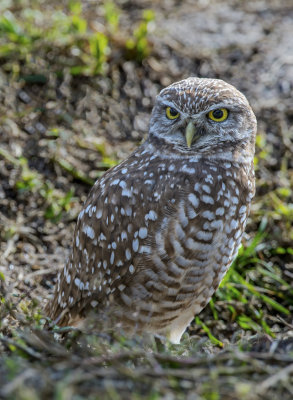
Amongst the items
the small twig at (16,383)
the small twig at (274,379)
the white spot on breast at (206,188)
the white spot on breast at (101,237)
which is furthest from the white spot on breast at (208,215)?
the small twig at (16,383)

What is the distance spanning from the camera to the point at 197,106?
141 inches

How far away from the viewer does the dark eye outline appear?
3652 mm

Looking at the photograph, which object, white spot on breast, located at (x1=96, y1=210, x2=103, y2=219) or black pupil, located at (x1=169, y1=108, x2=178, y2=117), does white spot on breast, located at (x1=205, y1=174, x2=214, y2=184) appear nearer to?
black pupil, located at (x1=169, y1=108, x2=178, y2=117)

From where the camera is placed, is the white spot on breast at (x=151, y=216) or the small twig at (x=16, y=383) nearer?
the small twig at (x=16, y=383)

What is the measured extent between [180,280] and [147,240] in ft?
0.97

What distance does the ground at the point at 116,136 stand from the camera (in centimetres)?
309

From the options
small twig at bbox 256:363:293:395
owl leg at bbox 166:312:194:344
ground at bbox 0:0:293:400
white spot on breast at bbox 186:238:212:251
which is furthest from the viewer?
owl leg at bbox 166:312:194:344

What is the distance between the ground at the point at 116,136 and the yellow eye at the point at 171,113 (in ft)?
4.26

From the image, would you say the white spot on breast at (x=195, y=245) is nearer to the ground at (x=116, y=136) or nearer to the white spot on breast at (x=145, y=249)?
the white spot on breast at (x=145, y=249)

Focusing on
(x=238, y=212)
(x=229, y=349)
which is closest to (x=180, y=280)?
(x=238, y=212)

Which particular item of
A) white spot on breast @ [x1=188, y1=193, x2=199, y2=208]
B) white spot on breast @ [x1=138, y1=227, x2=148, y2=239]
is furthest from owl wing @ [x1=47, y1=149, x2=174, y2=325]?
white spot on breast @ [x1=188, y1=193, x2=199, y2=208]

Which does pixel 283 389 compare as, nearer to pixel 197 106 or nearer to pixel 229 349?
pixel 229 349

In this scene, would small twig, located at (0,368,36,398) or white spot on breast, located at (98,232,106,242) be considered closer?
small twig, located at (0,368,36,398)

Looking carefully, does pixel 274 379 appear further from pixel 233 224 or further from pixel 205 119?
pixel 205 119
